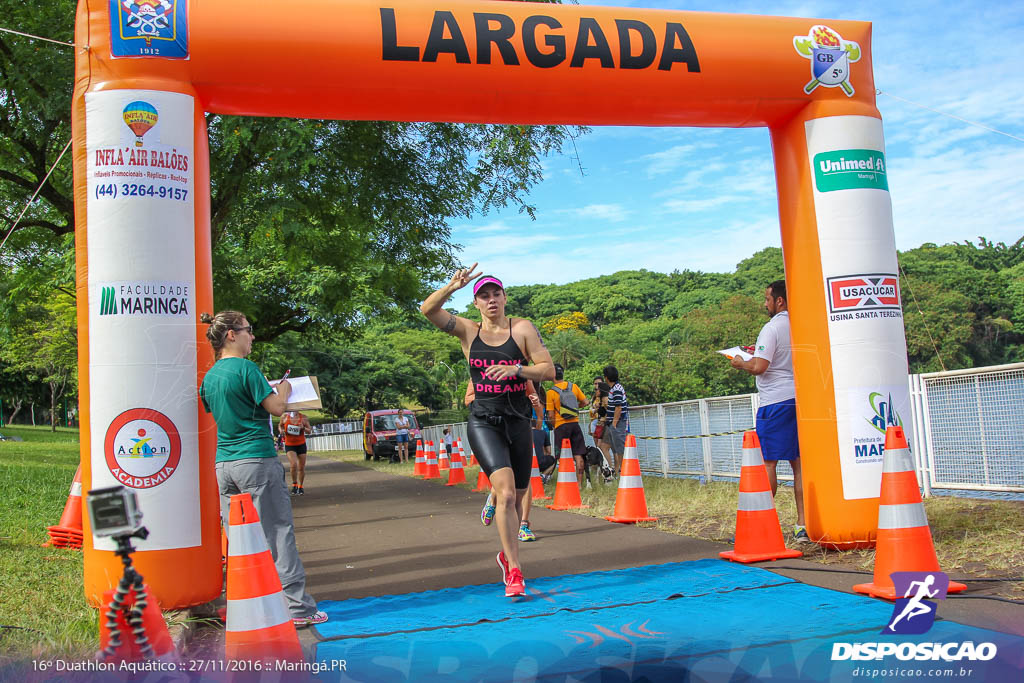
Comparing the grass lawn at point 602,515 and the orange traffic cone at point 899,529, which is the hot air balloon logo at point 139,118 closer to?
the grass lawn at point 602,515

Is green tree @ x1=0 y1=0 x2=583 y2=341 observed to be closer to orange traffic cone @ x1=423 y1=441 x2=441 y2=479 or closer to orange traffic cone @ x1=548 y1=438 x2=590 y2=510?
orange traffic cone @ x1=548 y1=438 x2=590 y2=510

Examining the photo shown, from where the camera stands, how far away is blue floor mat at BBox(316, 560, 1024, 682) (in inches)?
137

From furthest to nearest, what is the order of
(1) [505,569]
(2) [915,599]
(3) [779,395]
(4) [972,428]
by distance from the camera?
(4) [972,428], (3) [779,395], (1) [505,569], (2) [915,599]

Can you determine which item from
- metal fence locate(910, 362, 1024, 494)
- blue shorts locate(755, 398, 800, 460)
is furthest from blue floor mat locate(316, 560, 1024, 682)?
metal fence locate(910, 362, 1024, 494)

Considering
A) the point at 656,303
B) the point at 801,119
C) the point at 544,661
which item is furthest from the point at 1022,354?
the point at 544,661

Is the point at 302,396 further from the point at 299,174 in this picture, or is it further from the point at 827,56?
the point at 299,174

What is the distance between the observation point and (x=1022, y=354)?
2094 inches

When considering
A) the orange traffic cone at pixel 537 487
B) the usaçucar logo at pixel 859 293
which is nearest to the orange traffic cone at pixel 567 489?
the orange traffic cone at pixel 537 487

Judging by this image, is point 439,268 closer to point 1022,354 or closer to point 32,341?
point 32,341

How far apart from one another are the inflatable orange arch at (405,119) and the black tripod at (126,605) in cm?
249

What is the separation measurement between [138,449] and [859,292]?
201 inches

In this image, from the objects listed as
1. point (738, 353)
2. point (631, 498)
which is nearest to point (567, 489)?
point (631, 498)

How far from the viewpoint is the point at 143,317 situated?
17.3ft

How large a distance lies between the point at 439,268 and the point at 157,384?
10.9m
